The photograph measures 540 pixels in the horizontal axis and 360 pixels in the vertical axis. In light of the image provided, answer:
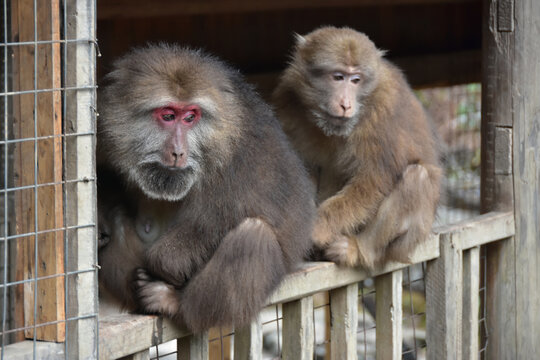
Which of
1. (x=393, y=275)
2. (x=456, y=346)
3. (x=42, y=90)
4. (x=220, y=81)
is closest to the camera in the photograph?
(x=42, y=90)

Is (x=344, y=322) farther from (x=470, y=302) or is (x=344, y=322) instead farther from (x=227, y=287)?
(x=470, y=302)

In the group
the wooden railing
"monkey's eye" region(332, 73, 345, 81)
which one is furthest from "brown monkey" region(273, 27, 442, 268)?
the wooden railing

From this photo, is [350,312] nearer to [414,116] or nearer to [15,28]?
[414,116]

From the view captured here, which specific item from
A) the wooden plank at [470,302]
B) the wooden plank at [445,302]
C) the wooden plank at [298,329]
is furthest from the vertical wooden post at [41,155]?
the wooden plank at [470,302]

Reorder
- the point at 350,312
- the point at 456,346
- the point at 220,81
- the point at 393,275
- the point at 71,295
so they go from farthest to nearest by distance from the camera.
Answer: the point at 456,346, the point at 393,275, the point at 350,312, the point at 220,81, the point at 71,295

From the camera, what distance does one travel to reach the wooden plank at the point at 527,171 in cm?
530

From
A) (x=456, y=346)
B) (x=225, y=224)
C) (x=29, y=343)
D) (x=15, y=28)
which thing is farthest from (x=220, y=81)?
(x=456, y=346)

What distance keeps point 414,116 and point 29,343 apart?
275 centimetres

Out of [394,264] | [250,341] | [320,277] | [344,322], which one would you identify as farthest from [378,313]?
[250,341]

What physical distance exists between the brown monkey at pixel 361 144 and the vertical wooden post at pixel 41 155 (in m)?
1.87

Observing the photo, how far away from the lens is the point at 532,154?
17.7 feet

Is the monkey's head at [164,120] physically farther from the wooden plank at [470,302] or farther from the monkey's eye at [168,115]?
the wooden plank at [470,302]

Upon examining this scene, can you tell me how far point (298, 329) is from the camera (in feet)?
14.0

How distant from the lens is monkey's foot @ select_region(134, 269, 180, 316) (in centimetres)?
368
